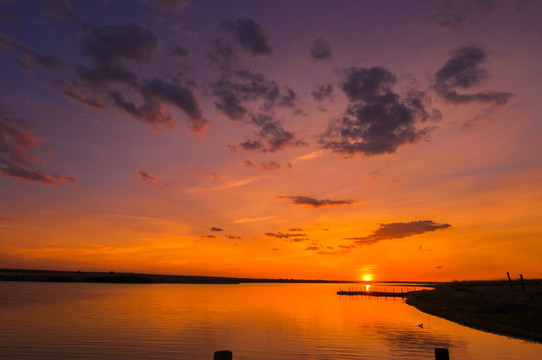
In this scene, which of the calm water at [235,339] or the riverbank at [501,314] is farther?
the riverbank at [501,314]

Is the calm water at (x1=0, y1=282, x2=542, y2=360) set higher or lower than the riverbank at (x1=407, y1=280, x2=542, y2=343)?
lower

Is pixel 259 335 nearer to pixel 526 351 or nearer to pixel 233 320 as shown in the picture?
pixel 233 320

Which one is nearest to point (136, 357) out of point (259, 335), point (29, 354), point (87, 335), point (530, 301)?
point (29, 354)

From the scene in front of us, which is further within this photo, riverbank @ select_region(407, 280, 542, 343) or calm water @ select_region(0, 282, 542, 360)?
riverbank @ select_region(407, 280, 542, 343)

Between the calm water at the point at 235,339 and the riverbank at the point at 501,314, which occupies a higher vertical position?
the riverbank at the point at 501,314

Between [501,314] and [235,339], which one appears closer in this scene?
[235,339]

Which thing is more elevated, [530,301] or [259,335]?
[530,301]

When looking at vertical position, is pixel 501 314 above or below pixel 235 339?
above

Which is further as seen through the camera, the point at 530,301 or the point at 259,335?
the point at 530,301

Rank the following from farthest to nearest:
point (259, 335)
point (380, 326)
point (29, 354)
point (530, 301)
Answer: point (530, 301) → point (380, 326) → point (259, 335) → point (29, 354)

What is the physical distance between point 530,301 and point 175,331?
166ft

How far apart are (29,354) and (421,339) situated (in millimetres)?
36389

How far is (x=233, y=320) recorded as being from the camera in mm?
54750

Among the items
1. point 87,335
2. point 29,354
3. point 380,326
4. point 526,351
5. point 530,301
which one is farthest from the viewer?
point 530,301
